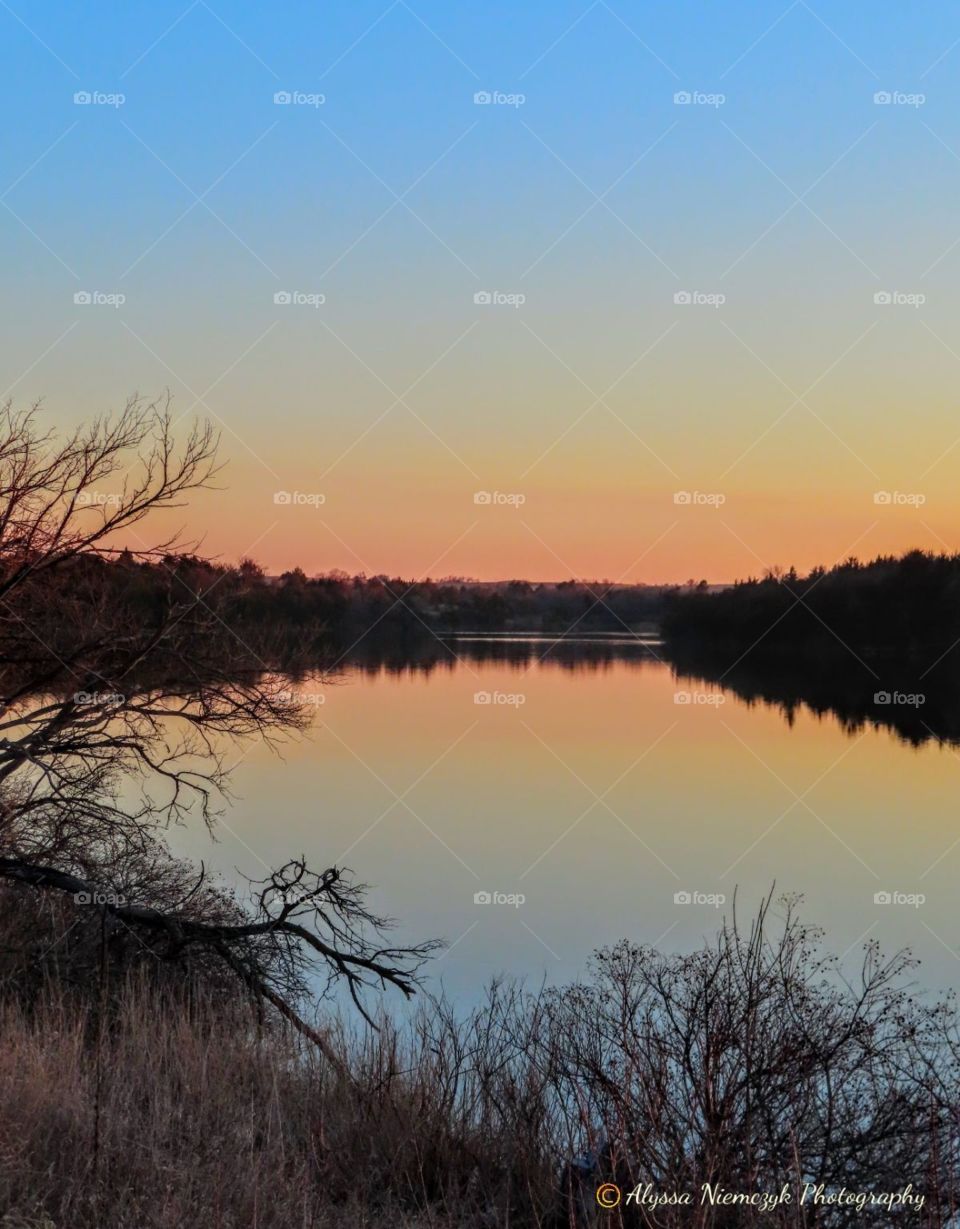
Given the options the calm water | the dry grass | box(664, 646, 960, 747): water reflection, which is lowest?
the calm water

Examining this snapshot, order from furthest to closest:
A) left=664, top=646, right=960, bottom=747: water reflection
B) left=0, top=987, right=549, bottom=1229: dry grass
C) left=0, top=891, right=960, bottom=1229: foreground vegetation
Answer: left=664, top=646, right=960, bottom=747: water reflection < left=0, top=891, right=960, bottom=1229: foreground vegetation < left=0, top=987, right=549, bottom=1229: dry grass

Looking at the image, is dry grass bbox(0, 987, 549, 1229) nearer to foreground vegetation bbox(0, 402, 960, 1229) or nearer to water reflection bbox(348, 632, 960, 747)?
foreground vegetation bbox(0, 402, 960, 1229)

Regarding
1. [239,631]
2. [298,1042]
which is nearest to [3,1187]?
[298,1042]

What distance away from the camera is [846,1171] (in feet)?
25.1

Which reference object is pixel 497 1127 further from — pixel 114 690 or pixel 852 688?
pixel 852 688

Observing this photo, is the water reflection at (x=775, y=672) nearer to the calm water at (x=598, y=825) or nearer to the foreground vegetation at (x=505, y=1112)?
the calm water at (x=598, y=825)

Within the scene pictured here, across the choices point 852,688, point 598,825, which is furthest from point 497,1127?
point 852,688

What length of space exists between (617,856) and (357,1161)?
992 inches

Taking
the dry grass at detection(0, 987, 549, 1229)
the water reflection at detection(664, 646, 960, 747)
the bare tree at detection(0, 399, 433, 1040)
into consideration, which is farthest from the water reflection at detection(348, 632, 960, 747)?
the dry grass at detection(0, 987, 549, 1229)

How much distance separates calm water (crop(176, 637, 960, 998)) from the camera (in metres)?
25.3

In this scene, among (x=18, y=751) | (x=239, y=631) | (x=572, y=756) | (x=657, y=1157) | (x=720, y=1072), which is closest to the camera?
(x=657, y=1157)

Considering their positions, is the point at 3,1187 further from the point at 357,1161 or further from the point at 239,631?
the point at 239,631

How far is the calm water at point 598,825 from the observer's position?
25.3 m

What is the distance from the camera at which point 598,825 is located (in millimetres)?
36156
